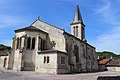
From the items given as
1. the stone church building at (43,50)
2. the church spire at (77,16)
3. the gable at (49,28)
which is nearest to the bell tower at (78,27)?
the church spire at (77,16)

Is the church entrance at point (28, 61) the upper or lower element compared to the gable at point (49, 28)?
lower

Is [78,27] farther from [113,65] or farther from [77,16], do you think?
[113,65]

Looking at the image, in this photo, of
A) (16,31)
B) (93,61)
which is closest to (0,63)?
(16,31)

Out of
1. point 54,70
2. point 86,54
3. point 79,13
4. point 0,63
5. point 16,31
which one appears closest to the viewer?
point 54,70

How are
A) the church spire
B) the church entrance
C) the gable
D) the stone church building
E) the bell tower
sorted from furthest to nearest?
the church spire, the bell tower, the gable, the church entrance, the stone church building

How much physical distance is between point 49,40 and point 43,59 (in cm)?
610

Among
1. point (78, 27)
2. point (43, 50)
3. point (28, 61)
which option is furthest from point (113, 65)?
point (28, 61)

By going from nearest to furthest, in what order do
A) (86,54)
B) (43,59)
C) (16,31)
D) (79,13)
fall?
(43,59) < (16,31) < (86,54) < (79,13)

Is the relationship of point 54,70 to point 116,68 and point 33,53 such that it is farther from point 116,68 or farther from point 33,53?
point 116,68

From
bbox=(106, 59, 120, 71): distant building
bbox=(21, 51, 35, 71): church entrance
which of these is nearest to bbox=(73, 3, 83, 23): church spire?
bbox=(106, 59, 120, 71): distant building

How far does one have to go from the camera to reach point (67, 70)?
104 feet

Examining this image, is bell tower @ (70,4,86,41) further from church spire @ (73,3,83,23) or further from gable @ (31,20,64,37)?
gable @ (31,20,64,37)

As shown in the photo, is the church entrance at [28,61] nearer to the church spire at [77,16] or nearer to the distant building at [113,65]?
the church spire at [77,16]

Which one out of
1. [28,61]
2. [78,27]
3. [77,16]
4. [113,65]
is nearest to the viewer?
[28,61]
